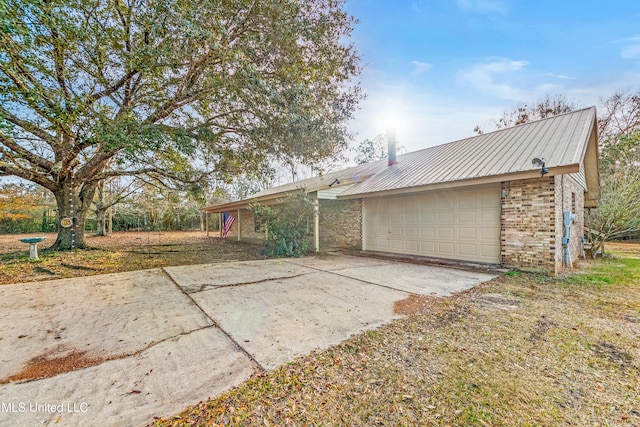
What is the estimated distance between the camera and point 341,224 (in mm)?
11969

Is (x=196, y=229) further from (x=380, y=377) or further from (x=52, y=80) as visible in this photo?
(x=380, y=377)

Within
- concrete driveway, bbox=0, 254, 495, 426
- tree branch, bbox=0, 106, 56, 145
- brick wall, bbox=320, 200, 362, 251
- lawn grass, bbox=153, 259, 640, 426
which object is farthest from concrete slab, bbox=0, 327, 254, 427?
brick wall, bbox=320, 200, 362, 251

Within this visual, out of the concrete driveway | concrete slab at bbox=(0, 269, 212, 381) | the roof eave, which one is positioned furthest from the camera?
the roof eave

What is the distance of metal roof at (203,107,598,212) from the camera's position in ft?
20.1

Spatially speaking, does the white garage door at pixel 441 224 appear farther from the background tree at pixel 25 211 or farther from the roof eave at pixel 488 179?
the background tree at pixel 25 211

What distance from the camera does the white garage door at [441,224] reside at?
7.18 m

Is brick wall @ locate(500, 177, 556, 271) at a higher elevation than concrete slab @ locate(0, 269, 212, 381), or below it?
higher

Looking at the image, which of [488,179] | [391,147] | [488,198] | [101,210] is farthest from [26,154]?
[101,210]

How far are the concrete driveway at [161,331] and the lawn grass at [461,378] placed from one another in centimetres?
31

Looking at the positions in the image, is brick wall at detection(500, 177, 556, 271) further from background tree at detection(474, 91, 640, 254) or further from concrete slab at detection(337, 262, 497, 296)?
background tree at detection(474, 91, 640, 254)

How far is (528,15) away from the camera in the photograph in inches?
264

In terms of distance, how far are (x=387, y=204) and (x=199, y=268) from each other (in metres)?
6.60

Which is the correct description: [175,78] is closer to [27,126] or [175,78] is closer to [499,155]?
[27,126]

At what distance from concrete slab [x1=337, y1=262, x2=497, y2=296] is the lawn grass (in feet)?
4.54
